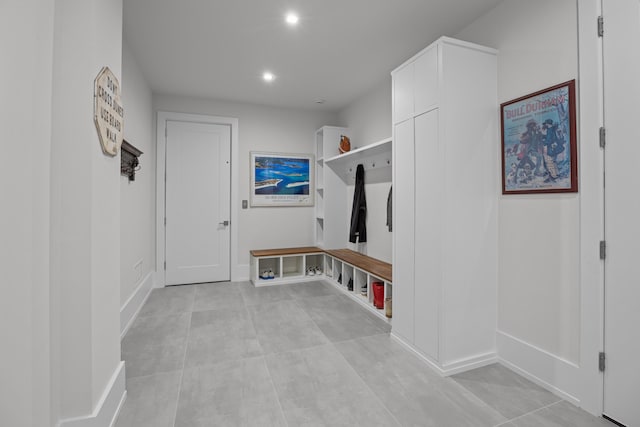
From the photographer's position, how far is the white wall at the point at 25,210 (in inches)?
39.0

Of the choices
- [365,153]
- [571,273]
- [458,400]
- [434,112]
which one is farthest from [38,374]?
[365,153]

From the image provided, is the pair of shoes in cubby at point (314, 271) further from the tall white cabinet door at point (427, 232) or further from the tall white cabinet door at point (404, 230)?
the tall white cabinet door at point (427, 232)

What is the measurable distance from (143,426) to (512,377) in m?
Answer: 2.31

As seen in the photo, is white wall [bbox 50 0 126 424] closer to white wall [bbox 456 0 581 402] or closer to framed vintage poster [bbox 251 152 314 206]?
white wall [bbox 456 0 581 402]

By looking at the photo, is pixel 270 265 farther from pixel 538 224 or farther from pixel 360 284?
pixel 538 224

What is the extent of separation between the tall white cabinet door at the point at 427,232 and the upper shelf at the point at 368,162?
0.86 metres

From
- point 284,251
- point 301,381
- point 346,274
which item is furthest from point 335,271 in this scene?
point 301,381

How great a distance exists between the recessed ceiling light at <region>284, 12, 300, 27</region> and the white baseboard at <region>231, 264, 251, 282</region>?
11.0 ft

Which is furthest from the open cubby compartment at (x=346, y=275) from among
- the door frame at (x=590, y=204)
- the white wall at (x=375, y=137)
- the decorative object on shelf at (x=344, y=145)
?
the door frame at (x=590, y=204)

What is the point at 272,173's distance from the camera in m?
4.85

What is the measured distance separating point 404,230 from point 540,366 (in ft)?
4.14

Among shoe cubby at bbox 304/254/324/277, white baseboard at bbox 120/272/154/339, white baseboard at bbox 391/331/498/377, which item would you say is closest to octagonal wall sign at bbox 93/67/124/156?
white baseboard at bbox 120/272/154/339

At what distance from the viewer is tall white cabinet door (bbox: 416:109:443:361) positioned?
221 centimetres

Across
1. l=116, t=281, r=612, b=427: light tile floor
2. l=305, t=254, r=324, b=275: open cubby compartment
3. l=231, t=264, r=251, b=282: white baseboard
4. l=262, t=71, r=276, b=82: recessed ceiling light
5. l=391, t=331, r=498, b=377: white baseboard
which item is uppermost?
l=262, t=71, r=276, b=82: recessed ceiling light
